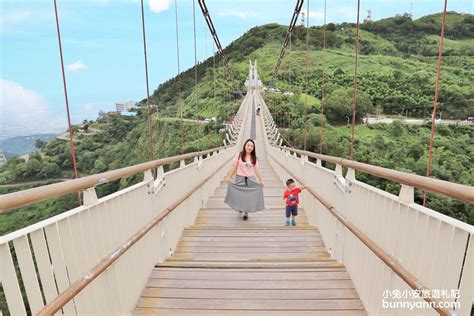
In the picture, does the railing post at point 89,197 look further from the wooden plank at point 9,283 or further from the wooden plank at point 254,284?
the wooden plank at point 254,284

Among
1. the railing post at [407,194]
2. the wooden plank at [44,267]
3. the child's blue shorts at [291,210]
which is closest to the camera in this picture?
the wooden plank at [44,267]

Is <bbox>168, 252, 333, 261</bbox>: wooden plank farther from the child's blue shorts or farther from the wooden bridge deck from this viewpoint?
the child's blue shorts

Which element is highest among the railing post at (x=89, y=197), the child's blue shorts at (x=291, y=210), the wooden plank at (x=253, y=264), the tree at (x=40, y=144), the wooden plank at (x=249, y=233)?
the railing post at (x=89, y=197)

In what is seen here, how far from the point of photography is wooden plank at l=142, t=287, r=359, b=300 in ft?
7.43

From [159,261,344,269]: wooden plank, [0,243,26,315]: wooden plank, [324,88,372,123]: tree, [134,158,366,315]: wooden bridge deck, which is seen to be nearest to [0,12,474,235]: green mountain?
[324,88,372,123]: tree

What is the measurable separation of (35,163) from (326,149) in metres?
17.6

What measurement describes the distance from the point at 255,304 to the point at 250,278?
1.12 feet

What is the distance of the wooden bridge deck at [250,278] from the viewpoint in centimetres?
216

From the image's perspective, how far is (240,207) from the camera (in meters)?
4.42

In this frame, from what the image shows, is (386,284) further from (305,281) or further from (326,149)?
(326,149)

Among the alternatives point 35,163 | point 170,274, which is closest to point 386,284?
point 170,274

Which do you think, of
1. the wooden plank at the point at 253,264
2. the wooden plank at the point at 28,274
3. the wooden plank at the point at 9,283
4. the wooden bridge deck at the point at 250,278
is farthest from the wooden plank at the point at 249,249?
the wooden plank at the point at 9,283

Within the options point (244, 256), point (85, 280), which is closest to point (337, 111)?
point (244, 256)

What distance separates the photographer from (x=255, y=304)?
217 centimetres
